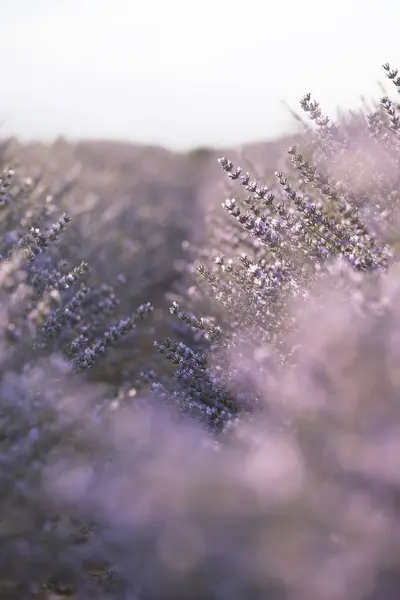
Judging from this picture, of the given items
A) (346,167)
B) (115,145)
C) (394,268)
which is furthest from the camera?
(115,145)

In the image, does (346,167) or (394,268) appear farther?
(346,167)

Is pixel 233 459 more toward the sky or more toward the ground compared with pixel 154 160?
more toward the ground

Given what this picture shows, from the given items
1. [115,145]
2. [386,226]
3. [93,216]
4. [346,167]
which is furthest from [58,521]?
[115,145]

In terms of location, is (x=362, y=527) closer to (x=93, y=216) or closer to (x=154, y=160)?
(x=93, y=216)

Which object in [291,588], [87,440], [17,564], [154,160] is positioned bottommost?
[291,588]

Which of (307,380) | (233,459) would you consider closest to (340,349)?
(307,380)

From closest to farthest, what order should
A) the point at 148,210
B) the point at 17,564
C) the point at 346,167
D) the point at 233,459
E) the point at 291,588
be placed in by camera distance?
the point at 291,588 → the point at 233,459 → the point at 17,564 → the point at 346,167 → the point at 148,210
